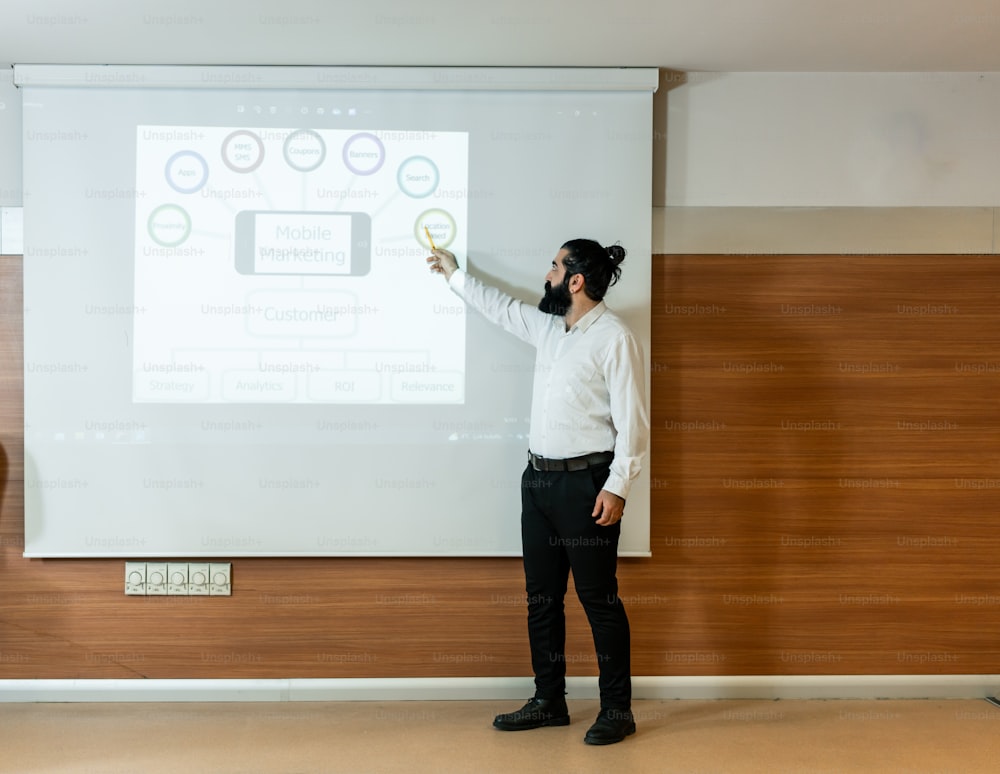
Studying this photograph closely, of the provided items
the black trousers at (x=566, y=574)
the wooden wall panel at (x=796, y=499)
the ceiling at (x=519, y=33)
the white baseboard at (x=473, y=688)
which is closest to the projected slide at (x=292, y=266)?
the ceiling at (x=519, y=33)

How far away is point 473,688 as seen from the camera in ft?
10.0

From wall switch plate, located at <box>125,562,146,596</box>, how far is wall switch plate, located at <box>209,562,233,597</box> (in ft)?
0.79

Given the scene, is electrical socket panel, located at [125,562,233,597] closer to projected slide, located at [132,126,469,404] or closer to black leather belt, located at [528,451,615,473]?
projected slide, located at [132,126,469,404]

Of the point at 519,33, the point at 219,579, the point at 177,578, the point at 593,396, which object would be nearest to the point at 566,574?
the point at 593,396

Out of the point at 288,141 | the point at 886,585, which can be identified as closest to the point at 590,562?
the point at 886,585

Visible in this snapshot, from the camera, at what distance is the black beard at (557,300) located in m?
2.79

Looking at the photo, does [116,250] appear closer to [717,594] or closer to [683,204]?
[683,204]

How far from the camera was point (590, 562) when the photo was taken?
267 centimetres

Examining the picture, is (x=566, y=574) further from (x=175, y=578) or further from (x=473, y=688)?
(x=175, y=578)

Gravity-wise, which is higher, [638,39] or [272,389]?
[638,39]

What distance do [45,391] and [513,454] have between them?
5.56ft

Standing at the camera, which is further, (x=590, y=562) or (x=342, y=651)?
(x=342, y=651)

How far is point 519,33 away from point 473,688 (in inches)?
90.2

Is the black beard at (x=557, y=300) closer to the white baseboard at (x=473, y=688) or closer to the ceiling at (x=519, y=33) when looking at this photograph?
the ceiling at (x=519, y=33)
